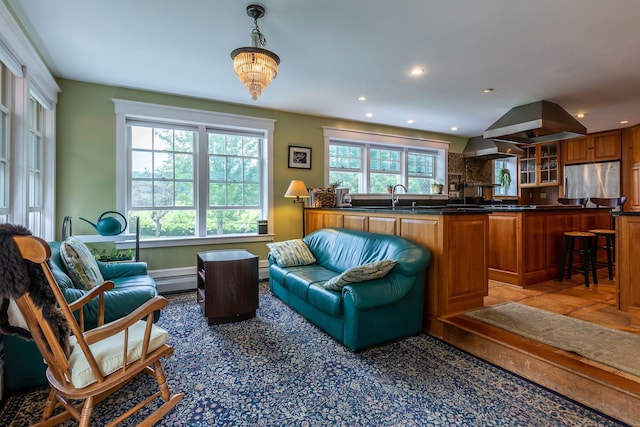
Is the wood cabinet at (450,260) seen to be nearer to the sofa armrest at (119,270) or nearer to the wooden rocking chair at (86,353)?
the wooden rocking chair at (86,353)

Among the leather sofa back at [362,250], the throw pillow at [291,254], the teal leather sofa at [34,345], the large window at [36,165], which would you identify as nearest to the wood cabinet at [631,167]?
the leather sofa back at [362,250]

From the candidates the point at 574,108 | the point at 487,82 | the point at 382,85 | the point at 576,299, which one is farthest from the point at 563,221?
the point at 382,85

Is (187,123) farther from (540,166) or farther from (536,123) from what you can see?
(540,166)

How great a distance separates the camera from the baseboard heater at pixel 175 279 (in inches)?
162

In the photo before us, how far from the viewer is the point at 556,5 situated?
2256 mm

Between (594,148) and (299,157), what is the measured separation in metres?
5.94

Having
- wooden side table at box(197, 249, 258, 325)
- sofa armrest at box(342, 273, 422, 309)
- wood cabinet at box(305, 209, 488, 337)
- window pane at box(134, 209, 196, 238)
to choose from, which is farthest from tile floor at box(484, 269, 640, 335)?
window pane at box(134, 209, 196, 238)

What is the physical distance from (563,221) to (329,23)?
155 inches

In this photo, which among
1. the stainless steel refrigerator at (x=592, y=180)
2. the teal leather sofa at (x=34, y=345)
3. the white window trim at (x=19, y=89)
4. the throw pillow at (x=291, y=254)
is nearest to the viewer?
the teal leather sofa at (x=34, y=345)

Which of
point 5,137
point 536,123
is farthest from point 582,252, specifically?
point 5,137

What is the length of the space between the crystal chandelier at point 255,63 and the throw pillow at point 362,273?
1573mm

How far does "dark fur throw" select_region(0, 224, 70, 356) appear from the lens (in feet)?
3.90

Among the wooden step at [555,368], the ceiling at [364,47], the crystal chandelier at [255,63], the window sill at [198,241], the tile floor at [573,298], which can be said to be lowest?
the wooden step at [555,368]

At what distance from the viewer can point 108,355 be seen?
1.49 m
